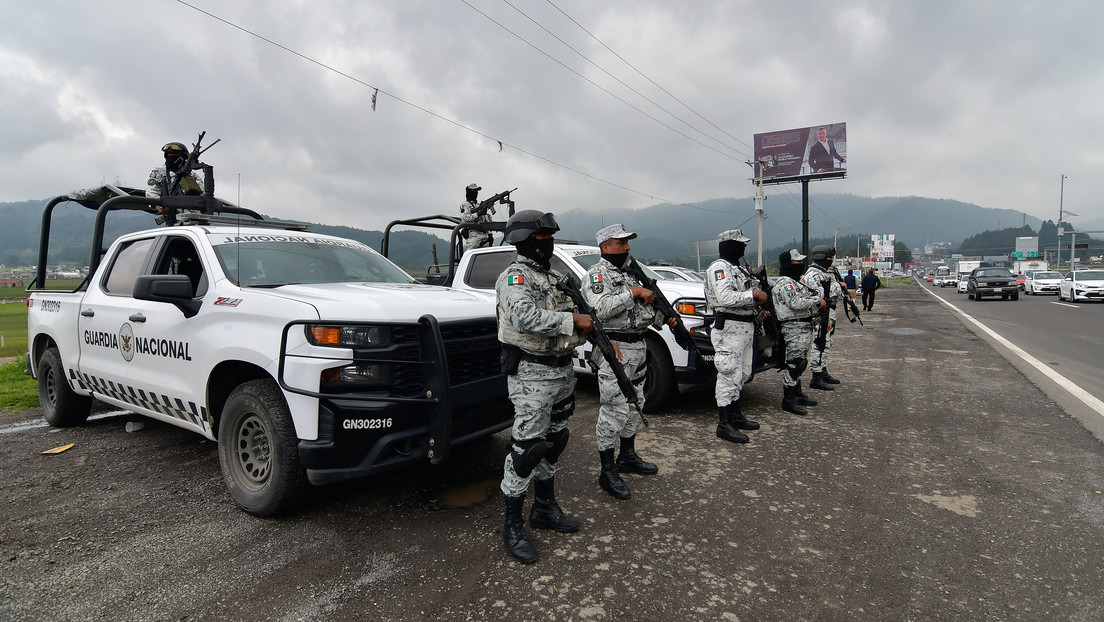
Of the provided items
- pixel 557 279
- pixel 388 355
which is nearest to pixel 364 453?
pixel 388 355

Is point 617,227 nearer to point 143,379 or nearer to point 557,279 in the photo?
point 557,279

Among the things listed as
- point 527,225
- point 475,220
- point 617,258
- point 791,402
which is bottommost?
point 791,402

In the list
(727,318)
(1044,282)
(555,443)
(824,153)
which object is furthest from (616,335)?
(824,153)

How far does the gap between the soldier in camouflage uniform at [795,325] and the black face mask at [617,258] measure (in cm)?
246

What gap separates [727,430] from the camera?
4527 mm

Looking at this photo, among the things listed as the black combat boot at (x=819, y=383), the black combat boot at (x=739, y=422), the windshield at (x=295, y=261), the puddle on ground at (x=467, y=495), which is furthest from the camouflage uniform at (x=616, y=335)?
the black combat boot at (x=819, y=383)

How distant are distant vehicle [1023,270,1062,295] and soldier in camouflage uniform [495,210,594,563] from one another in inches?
1348

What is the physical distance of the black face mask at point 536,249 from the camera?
9.58 feet

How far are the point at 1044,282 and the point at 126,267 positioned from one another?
3622 centimetres

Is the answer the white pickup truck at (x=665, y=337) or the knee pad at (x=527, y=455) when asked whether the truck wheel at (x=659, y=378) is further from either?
the knee pad at (x=527, y=455)

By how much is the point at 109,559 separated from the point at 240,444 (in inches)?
30.7

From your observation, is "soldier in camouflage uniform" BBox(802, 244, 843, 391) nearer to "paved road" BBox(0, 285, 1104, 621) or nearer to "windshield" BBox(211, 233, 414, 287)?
"paved road" BBox(0, 285, 1104, 621)

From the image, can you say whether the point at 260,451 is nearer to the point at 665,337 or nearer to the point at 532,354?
the point at 532,354

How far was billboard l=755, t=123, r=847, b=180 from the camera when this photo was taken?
48.5 meters
